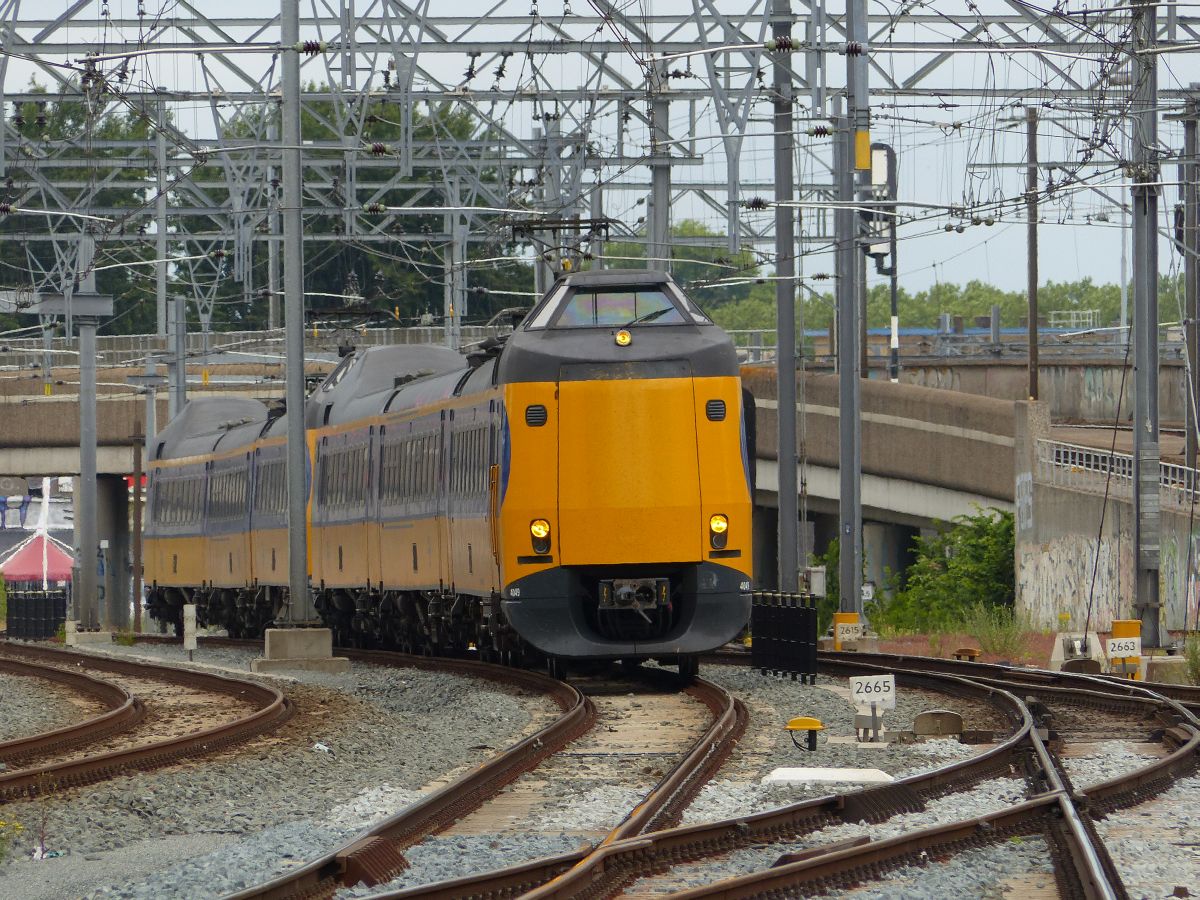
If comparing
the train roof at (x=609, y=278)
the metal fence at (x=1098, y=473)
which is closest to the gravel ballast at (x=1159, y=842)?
the train roof at (x=609, y=278)

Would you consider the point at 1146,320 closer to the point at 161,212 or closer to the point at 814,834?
the point at 814,834

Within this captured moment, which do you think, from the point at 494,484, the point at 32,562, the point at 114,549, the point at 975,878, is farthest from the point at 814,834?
the point at 32,562

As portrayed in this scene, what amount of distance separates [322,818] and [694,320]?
31.6 ft

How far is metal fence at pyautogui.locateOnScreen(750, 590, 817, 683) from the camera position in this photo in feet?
72.0

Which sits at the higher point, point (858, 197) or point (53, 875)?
point (858, 197)

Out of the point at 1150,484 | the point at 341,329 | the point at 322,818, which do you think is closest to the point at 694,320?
the point at 1150,484

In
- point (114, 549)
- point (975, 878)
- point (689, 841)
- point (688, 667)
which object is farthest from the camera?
point (114, 549)

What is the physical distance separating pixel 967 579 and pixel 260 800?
27121mm

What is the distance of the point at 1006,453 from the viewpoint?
39.1 m

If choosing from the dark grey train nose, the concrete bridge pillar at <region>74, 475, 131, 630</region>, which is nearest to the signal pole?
the dark grey train nose

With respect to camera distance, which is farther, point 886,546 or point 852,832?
point 886,546

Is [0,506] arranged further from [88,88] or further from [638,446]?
[638,446]

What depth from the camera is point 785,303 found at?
30.1 m

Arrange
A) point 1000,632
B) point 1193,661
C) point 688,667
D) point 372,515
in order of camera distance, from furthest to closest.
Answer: point 1000,632
point 372,515
point 1193,661
point 688,667
